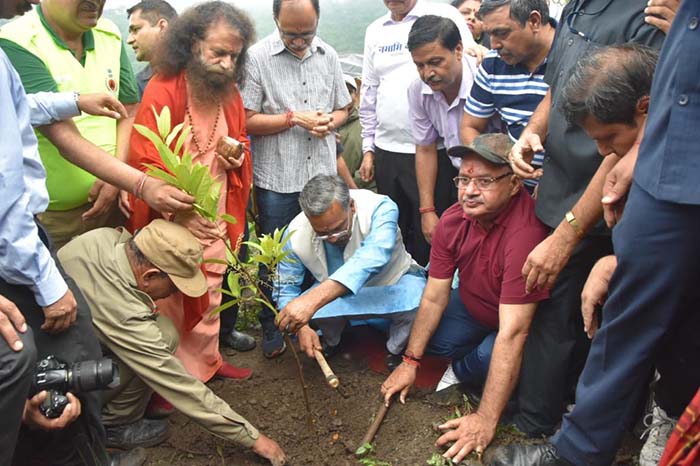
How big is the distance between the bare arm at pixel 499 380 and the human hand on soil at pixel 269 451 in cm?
73

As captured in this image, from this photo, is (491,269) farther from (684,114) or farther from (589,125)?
(684,114)

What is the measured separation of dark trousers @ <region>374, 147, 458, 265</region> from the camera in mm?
4008

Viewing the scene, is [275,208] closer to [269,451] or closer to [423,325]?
[423,325]

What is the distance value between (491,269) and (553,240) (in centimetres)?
54

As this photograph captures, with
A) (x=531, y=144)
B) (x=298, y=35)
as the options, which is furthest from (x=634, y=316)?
(x=298, y=35)

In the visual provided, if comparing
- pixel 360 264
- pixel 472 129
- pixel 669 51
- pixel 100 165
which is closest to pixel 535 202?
pixel 472 129

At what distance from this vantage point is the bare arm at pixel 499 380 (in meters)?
2.79

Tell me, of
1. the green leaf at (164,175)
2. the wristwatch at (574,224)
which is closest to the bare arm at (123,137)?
the green leaf at (164,175)

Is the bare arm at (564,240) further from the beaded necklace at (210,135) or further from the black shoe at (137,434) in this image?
the black shoe at (137,434)

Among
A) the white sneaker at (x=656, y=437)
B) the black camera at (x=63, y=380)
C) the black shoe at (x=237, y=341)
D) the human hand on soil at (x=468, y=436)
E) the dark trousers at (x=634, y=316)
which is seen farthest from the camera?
the black shoe at (x=237, y=341)

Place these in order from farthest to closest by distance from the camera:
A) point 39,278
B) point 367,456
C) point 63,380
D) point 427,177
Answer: point 427,177 → point 367,456 → point 63,380 → point 39,278

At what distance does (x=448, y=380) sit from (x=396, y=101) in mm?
1862

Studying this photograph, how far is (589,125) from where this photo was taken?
222 cm

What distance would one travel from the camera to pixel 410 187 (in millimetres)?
4145
